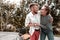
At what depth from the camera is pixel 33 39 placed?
489 cm

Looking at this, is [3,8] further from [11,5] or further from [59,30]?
[59,30]

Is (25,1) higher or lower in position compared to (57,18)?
higher

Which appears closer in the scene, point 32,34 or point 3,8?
point 32,34

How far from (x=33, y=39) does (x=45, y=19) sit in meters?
0.52

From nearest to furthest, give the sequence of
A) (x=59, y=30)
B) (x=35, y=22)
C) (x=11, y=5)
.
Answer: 1. (x=35, y=22)
2. (x=59, y=30)
3. (x=11, y=5)

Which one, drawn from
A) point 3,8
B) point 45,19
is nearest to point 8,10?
point 3,8

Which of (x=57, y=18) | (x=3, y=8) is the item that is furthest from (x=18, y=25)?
(x=57, y=18)

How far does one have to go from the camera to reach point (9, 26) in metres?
12.9

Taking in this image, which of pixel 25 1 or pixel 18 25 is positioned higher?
pixel 25 1

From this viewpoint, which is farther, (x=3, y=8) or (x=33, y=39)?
(x=3, y=8)

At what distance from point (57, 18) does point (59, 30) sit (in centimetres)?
101

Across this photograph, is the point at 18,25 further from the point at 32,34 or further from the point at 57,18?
the point at 32,34

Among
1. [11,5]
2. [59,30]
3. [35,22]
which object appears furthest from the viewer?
[11,5]

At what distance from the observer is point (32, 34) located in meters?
4.91
